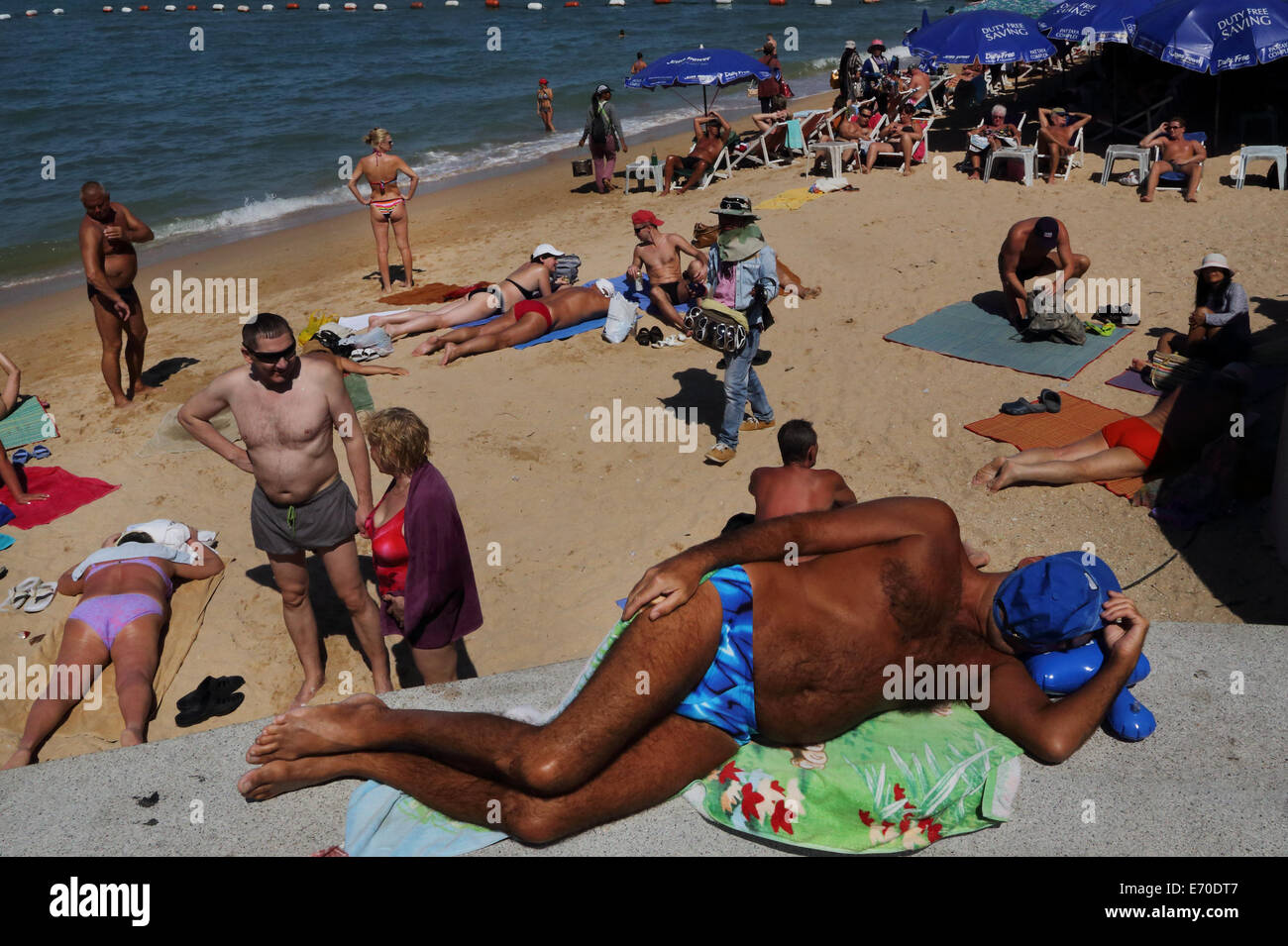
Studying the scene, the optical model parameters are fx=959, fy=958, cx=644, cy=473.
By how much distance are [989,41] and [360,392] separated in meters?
10.7

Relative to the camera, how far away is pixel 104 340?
8.20m

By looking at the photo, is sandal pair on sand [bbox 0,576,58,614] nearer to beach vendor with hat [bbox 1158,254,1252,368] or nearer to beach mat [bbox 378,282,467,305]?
beach mat [bbox 378,282,467,305]

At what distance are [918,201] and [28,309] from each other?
11.5 m

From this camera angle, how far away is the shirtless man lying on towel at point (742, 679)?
2.83 m

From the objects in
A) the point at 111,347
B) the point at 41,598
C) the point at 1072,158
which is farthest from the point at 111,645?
the point at 1072,158

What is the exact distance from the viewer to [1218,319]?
701 cm

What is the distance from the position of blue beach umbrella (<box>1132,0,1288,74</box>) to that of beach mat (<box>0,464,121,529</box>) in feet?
40.4

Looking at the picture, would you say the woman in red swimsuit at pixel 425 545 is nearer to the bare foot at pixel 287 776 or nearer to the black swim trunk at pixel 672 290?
the bare foot at pixel 287 776

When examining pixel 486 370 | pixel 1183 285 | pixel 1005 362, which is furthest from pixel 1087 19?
pixel 486 370

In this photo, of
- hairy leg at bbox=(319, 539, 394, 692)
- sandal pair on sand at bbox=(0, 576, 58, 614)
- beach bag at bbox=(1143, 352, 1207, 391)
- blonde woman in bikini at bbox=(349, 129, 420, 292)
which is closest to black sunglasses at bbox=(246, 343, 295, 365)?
hairy leg at bbox=(319, 539, 394, 692)

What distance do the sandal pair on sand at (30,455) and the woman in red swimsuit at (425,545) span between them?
15.7 feet

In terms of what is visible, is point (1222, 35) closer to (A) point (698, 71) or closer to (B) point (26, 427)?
(A) point (698, 71)

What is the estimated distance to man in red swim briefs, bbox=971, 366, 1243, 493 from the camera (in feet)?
19.2

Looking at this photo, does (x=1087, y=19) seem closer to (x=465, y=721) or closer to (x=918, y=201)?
(x=918, y=201)
